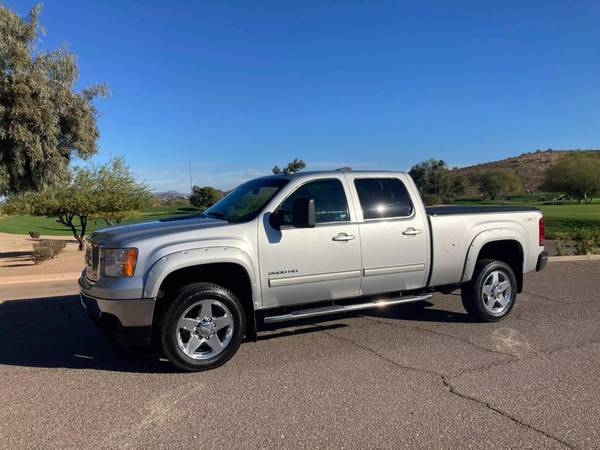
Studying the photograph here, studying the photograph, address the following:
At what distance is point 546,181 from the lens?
216 ft

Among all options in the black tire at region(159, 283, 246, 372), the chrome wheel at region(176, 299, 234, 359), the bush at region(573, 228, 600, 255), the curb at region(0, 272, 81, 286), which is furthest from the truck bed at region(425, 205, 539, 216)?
the bush at region(573, 228, 600, 255)

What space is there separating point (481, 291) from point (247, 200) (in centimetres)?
319

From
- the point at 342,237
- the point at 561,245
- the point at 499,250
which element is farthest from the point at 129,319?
the point at 561,245

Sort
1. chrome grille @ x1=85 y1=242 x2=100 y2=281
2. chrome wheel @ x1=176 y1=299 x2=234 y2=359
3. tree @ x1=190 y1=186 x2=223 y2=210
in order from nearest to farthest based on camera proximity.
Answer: chrome wheel @ x1=176 y1=299 x2=234 y2=359
chrome grille @ x1=85 y1=242 x2=100 y2=281
tree @ x1=190 y1=186 x2=223 y2=210

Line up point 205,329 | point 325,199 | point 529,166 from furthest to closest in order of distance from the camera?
point 529,166, point 325,199, point 205,329

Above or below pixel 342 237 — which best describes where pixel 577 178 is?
above

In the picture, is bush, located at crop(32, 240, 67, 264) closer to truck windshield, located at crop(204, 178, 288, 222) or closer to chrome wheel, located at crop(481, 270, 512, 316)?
truck windshield, located at crop(204, 178, 288, 222)

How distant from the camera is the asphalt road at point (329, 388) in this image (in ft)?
11.5

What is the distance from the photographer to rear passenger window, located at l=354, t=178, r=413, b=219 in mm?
5715

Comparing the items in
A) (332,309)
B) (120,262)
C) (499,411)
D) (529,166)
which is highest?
(529,166)

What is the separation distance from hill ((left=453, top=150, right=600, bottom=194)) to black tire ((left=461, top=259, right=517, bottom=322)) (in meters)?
103

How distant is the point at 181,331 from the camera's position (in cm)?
476

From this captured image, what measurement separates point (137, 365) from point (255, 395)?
→ 4.81 ft

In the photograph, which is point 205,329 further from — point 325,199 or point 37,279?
point 37,279
